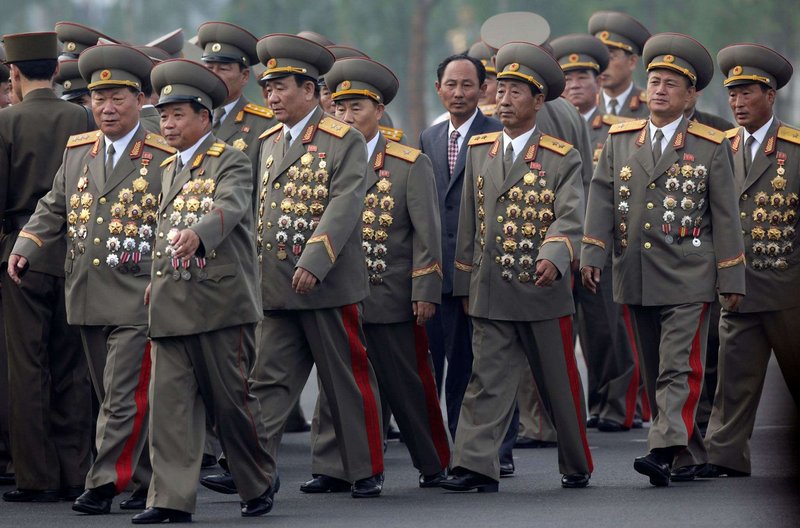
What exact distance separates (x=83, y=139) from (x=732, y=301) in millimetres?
3484

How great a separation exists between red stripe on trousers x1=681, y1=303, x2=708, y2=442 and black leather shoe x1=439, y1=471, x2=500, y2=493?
1.04 metres

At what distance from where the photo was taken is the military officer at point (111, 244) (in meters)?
9.29

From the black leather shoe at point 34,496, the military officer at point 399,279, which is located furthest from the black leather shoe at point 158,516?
the military officer at point 399,279

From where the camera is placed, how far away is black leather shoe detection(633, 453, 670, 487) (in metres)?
9.80

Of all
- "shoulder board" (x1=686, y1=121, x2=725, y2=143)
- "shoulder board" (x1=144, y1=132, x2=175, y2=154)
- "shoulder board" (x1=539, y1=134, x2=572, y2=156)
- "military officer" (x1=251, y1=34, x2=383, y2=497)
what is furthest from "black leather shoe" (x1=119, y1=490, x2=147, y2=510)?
"shoulder board" (x1=686, y1=121, x2=725, y2=143)

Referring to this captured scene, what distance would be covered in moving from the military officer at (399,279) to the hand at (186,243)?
5.90ft

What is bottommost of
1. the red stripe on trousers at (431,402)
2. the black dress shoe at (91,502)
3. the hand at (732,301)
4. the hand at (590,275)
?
the black dress shoe at (91,502)

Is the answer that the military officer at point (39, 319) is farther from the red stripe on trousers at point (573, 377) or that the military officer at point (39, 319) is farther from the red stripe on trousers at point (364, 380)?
the red stripe on trousers at point (573, 377)

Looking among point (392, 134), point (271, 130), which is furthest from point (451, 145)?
point (271, 130)

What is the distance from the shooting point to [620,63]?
1437 cm

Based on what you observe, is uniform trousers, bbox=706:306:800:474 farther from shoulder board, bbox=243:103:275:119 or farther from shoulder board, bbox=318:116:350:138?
shoulder board, bbox=243:103:275:119

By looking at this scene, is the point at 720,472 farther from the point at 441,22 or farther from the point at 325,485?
the point at 441,22

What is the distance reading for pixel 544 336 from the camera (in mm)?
10008

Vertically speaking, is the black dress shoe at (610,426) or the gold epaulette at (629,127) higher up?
the gold epaulette at (629,127)
